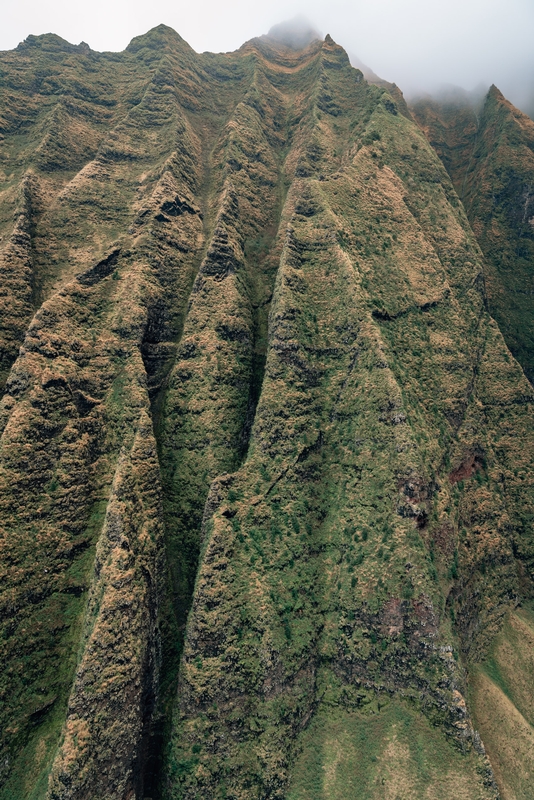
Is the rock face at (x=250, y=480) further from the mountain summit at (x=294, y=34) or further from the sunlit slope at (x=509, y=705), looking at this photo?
the mountain summit at (x=294, y=34)

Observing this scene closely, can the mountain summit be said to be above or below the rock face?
above

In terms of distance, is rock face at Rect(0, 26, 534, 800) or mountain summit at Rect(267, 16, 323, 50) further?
mountain summit at Rect(267, 16, 323, 50)

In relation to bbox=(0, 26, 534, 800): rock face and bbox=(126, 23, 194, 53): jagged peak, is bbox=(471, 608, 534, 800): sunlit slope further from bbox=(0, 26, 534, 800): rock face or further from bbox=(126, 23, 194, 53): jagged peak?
bbox=(126, 23, 194, 53): jagged peak

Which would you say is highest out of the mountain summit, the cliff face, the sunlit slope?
the mountain summit

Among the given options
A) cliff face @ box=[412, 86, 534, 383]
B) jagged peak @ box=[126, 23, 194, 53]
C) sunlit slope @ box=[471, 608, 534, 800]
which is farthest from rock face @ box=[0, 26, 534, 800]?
jagged peak @ box=[126, 23, 194, 53]

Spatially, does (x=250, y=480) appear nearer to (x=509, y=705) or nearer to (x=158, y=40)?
(x=509, y=705)

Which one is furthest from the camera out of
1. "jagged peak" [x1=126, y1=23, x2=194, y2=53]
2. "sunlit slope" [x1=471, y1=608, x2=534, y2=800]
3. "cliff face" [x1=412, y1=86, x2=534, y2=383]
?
"jagged peak" [x1=126, y1=23, x2=194, y2=53]

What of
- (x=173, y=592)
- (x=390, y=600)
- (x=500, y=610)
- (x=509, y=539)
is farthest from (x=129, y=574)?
(x=509, y=539)

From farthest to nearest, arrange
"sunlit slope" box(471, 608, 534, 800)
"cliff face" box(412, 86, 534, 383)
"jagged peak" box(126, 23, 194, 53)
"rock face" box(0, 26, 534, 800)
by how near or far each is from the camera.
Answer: "jagged peak" box(126, 23, 194, 53)
"cliff face" box(412, 86, 534, 383)
"sunlit slope" box(471, 608, 534, 800)
"rock face" box(0, 26, 534, 800)
